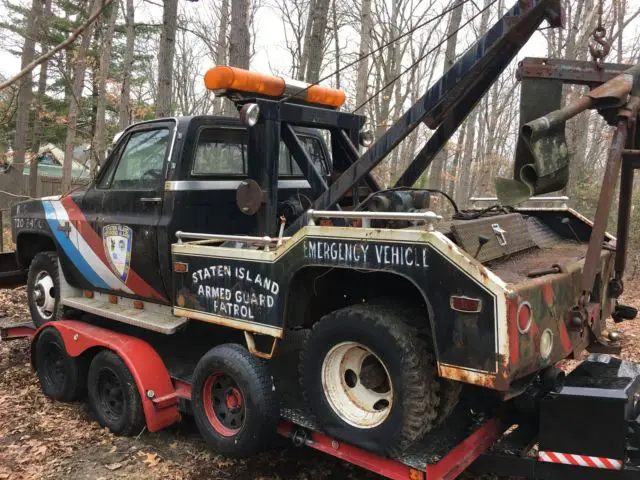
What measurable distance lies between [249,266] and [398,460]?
1.48m

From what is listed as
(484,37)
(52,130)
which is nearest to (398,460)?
(484,37)

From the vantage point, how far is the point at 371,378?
3.18m

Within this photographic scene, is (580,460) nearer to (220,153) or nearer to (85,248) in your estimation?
(220,153)

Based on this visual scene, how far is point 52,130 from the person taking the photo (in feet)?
71.0

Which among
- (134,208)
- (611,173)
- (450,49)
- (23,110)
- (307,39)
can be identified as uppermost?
(307,39)

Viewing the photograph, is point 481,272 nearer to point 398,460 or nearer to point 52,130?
point 398,460

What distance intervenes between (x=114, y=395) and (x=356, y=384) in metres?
2.35

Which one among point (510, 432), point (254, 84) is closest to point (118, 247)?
point (254, 84)

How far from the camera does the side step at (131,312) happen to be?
14.3ft

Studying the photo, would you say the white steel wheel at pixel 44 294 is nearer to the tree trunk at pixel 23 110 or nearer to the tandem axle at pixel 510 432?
the tandem axle at pixel 510 432

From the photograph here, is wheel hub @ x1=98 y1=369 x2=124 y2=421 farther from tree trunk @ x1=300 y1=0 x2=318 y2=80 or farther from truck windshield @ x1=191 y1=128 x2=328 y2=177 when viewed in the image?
tree trunk @ x1=300 y1=0 x2=318 y2=80

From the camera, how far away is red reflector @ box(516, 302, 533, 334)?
266cm

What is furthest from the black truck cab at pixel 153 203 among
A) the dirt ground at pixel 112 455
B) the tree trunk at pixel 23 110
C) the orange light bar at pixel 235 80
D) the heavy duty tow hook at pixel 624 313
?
the tree trunk at pixel 23 110

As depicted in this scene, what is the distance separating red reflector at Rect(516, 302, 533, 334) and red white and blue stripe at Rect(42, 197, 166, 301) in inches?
116
